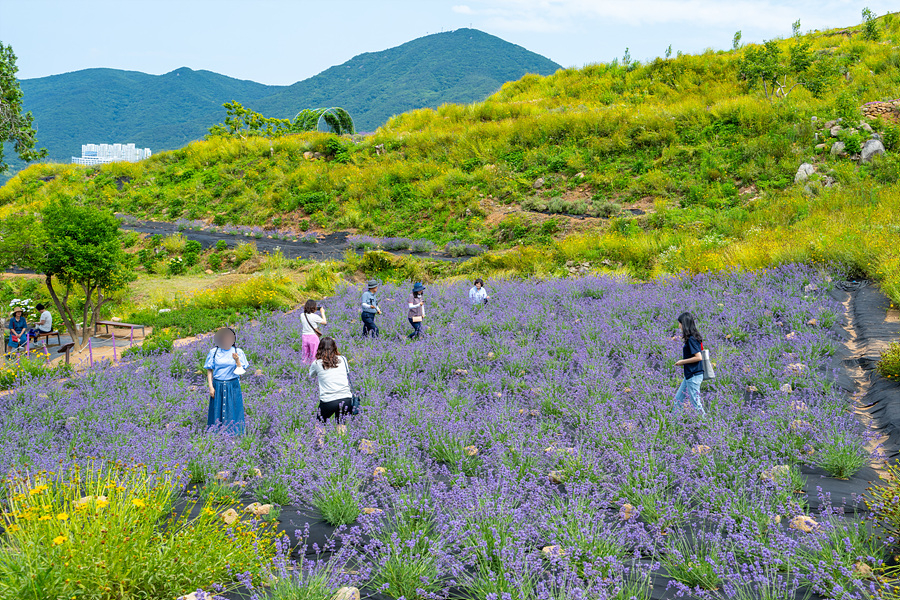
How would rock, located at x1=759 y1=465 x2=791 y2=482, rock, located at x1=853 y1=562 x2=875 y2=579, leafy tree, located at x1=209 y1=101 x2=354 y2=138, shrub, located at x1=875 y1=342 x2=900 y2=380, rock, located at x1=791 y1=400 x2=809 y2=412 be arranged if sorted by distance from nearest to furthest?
rock, located at x1=853 y1=562 x2=875 y2=579
rock, located at x1=759 y1=465 x2=791 y2=482
rock, located at x1=791 y1=400 x2=809 y2=412
shrub, located at x1=875 y1=342 x2=900 y2=380
leafy tree, located at x1=209 y1=101 x2=354 y2=138

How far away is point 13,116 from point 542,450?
16.4m

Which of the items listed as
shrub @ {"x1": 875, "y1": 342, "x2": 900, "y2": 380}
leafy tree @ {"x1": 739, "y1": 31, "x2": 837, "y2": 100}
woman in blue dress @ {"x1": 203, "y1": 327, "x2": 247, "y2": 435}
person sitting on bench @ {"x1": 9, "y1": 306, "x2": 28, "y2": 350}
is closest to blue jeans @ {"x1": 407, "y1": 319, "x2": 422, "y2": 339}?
woman in blue dress @ {"x1": 203, "y1": 327, "x2": 247, "y2": 435}

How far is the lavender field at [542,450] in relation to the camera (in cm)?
277

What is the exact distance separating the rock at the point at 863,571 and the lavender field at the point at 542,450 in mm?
12

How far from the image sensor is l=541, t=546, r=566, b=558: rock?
2879 millimetres

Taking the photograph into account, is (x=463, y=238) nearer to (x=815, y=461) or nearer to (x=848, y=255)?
(x=848, y=255)

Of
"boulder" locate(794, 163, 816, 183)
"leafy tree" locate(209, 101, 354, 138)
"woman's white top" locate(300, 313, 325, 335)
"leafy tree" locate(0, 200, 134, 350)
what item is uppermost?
"leafy tree" locate(209, 101, 354, 138)

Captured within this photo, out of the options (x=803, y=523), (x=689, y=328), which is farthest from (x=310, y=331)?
(x=803, y=523)

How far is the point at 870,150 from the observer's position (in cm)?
1622

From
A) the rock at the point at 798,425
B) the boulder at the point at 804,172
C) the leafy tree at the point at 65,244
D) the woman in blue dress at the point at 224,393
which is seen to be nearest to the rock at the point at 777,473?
the rock at the point at 798,425

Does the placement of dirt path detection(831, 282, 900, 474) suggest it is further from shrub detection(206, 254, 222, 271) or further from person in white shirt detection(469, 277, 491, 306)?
shrub detection(206, 254, 222, 271)

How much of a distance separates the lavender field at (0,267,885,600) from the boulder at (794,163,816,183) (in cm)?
984

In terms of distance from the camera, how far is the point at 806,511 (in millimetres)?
3410

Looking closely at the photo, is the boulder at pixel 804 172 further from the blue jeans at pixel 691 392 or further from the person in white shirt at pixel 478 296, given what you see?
the blue jeans at pixel 691 392
